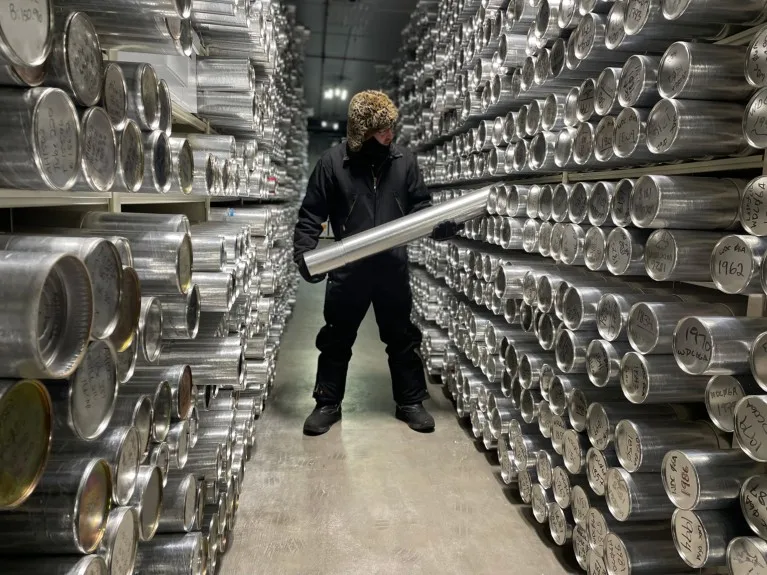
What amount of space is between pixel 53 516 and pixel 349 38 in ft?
27.2

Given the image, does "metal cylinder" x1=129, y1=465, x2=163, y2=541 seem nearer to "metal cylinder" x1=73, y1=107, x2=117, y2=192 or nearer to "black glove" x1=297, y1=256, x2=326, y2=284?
"metal cylinder" x1=73, y1=107, x2=117, y2=192

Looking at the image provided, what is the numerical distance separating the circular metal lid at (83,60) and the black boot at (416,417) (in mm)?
2760

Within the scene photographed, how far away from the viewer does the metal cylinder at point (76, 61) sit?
792 mm

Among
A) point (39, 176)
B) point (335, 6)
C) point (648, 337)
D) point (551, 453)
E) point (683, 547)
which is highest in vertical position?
point (335, 6)

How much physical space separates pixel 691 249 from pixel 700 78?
0.42m

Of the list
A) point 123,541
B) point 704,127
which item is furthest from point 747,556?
point 123,541

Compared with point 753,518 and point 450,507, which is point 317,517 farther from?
point 753,518

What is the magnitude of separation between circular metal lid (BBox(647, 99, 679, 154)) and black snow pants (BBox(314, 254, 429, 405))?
1872 mm

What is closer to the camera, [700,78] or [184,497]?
[700,78]

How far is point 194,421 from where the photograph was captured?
5.75 feet

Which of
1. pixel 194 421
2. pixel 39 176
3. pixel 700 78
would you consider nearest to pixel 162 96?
pixel 39 176

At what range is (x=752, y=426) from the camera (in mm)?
1197

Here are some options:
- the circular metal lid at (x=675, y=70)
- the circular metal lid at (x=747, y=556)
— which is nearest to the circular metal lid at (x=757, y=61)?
the circular metal lid at (x=675, y=70)

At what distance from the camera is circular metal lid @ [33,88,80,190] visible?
756 mm
